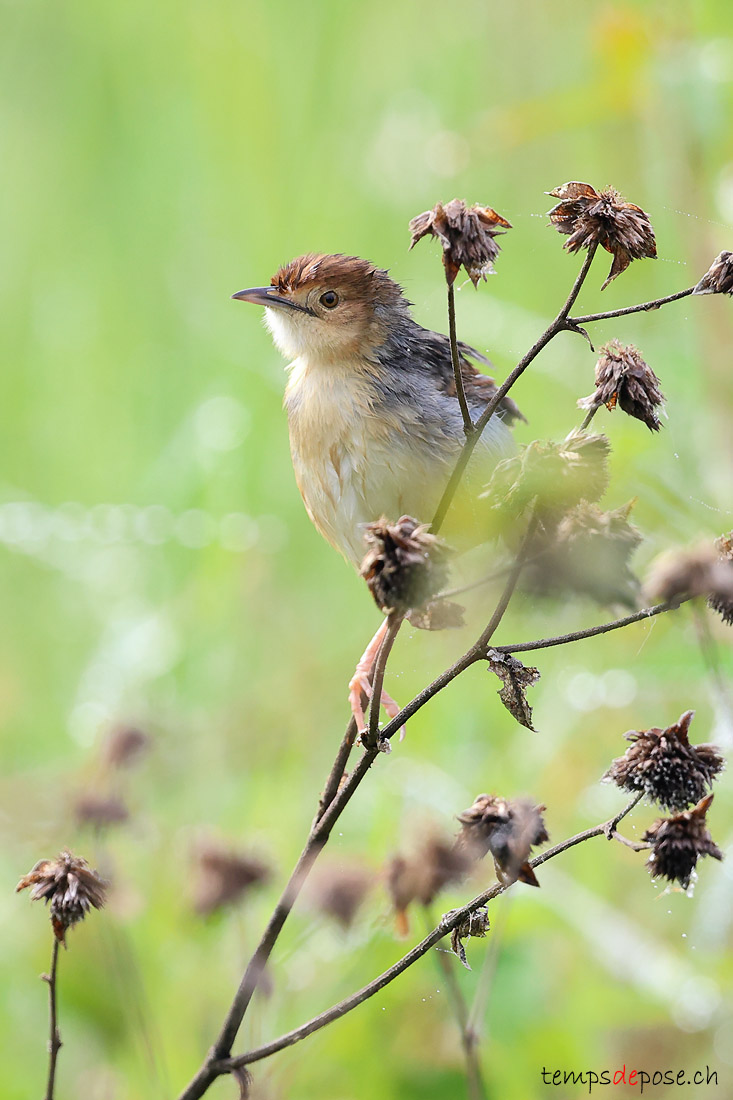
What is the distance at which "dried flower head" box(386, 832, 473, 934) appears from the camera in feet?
6.38

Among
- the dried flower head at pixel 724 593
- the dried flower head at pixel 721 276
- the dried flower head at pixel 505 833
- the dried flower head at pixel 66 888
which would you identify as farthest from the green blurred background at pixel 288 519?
the dried flower head at pixel 66 888

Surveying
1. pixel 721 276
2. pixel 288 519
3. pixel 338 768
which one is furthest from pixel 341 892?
A: pixel 288 519

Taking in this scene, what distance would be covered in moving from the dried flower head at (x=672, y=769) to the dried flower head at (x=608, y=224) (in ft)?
1.96

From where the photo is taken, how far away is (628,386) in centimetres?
152

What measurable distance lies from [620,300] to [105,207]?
286 centimetres

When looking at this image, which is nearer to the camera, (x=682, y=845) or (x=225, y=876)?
(x=682, y=845)

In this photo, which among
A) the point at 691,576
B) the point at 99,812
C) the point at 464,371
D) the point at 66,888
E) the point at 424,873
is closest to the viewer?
the point at 66,888

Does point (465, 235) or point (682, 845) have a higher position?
point (465, 235)

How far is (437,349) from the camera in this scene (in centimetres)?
272

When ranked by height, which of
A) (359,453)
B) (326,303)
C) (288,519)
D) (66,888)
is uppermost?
(288,519)

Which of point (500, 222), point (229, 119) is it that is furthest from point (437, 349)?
point (229, 119)

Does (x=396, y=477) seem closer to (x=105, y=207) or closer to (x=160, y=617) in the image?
(x=160, y=617)

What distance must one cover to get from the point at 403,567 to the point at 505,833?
1.37 feet

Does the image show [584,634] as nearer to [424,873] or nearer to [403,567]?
[403,567]
